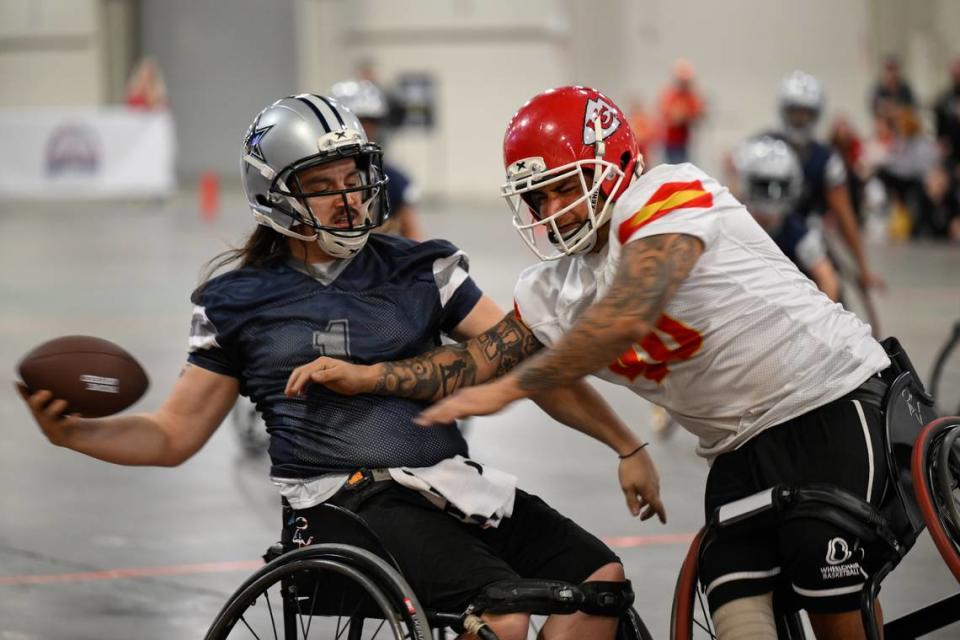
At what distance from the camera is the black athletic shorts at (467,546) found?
126 inches

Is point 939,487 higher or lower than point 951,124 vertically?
higher

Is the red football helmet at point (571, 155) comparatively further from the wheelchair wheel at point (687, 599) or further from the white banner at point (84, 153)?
the white banner at point (84, 153)

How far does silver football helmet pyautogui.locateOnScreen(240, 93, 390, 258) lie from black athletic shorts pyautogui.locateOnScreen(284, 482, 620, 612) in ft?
2.07

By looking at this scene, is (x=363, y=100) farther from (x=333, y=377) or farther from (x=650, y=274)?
(x=650, y=274)

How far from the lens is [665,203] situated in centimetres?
304

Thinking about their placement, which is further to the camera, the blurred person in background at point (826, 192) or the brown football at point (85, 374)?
the blurred person in background at point (826, 192)

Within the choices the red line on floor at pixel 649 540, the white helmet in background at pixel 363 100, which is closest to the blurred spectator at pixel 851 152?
the white helmet in background at pixel 363 100

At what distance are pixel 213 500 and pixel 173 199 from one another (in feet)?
63.0

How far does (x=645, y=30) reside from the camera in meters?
29.0

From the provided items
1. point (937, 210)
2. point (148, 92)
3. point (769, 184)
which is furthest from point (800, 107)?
point (148, 92)

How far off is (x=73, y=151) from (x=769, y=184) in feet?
56.9

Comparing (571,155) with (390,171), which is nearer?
(571,155)

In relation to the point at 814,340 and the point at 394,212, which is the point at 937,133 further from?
the point at 814,340

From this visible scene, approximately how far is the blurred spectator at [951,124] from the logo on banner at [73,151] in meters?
12.6
